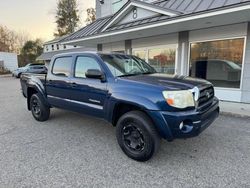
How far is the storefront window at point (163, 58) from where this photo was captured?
9.16 m

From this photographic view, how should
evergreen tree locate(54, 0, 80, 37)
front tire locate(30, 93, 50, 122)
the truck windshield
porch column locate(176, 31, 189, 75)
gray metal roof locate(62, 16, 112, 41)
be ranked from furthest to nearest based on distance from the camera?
evergreen tree locate(54, 0, 80, 37)
gray metal roof locate(62, 16, 112, 41)
porch column locate(176, 31, 189, 75)
front tire locate(30, 93, 50, 122)
the truck windshield

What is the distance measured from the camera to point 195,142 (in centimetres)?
385

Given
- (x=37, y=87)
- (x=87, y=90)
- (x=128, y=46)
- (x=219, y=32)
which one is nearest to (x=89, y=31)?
(x=128, y=46)

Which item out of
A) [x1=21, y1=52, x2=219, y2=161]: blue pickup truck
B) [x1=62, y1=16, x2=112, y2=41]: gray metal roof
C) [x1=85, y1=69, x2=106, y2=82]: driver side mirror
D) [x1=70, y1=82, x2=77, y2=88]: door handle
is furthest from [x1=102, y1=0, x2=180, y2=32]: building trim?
[x1=70, y1=82, x2=77, y2=88]: door handle

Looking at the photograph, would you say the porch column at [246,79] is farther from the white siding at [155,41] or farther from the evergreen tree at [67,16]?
the evergreen tree at [67,16]

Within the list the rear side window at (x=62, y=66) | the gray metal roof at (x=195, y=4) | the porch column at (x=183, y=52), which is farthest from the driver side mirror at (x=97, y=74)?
the porch column at (x=183, y=52)

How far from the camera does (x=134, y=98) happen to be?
3.09m

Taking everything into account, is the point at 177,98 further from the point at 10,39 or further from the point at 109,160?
the point at 10,39

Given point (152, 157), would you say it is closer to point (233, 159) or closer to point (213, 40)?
point (233, 159)

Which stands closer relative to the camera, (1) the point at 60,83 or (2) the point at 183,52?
(1) the point at 60,83

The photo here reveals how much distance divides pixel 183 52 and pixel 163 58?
50.5 inches

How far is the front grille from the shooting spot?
10.3 feet

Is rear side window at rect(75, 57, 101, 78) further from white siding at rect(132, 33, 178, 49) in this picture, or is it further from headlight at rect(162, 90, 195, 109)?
white siding at rect(132, 33, 178, 49)

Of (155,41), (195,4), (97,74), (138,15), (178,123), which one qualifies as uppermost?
(138,15)
